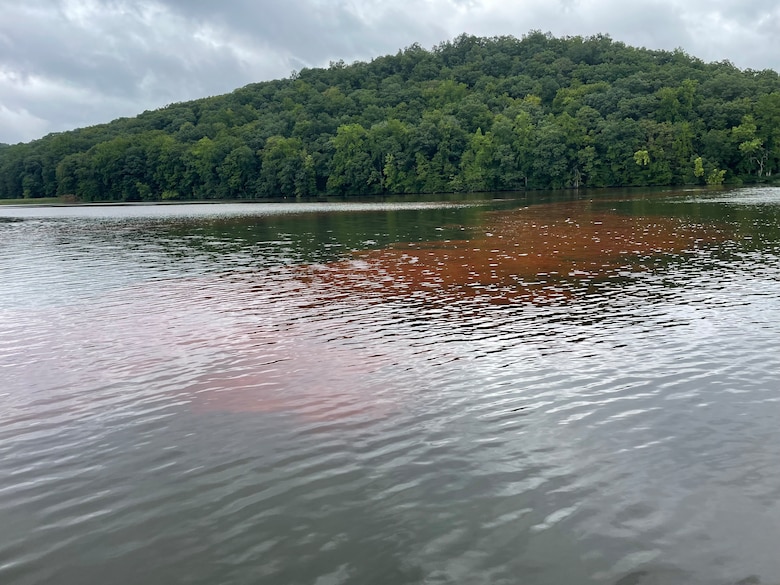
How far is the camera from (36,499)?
9.72m

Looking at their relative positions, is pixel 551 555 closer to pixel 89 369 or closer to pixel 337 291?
pixel 89 369

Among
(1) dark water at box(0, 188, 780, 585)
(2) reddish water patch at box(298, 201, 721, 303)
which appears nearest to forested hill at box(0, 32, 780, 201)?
(2) reddish water patch at box(298, 201, 721, 303)

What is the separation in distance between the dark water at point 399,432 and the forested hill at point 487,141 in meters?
114

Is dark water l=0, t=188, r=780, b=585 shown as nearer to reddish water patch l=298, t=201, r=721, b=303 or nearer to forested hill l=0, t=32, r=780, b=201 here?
reddish water patch l=298, t=201, r=721, b=303

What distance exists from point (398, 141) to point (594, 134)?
168ft

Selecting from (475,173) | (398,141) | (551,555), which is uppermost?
(398,141)

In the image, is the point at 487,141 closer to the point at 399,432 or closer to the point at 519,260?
the point at 519,260

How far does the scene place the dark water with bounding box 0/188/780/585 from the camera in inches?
313

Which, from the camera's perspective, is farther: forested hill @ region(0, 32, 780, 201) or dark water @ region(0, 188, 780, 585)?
forested hill @ region(0, 32, 780, 201)

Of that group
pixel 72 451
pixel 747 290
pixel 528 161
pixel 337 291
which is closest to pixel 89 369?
pixel 72 451

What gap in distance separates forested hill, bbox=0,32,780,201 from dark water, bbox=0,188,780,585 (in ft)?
373

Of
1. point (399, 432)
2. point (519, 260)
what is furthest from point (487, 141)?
point (399, 432)

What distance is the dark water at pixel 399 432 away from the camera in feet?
26.1

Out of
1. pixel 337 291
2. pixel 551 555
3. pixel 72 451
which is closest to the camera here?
pixel 551 555
